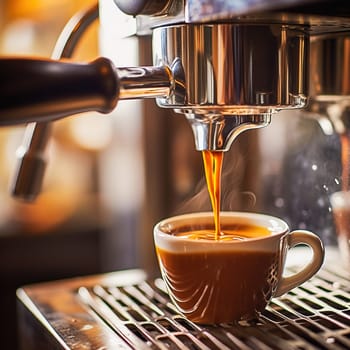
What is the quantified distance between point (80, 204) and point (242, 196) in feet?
3.40

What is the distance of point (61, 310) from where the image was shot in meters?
0.60

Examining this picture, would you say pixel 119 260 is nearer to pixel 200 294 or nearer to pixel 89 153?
pixel 89 153

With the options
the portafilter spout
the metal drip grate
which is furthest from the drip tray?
the portafilter spout

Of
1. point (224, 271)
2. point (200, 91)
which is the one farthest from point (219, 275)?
point (200, 91)

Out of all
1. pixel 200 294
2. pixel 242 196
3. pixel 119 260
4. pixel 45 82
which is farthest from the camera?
pixel 119 260

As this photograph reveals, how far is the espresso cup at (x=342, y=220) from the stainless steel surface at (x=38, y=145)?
28cm

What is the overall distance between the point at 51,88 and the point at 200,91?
4.9 inches

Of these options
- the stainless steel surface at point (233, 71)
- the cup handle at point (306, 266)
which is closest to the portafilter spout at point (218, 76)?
the stainless steel surface at point (233, 71)

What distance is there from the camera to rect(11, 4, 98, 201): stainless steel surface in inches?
25.7

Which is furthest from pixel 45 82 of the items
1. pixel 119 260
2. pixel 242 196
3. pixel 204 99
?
pixel 119 260

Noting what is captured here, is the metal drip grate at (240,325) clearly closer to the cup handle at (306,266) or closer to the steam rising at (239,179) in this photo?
the cup handle at (306,266)

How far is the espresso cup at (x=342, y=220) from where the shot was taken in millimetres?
639

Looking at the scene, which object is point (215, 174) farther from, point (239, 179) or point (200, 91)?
point (239, 179)

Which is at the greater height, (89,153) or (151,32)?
(151,32)
